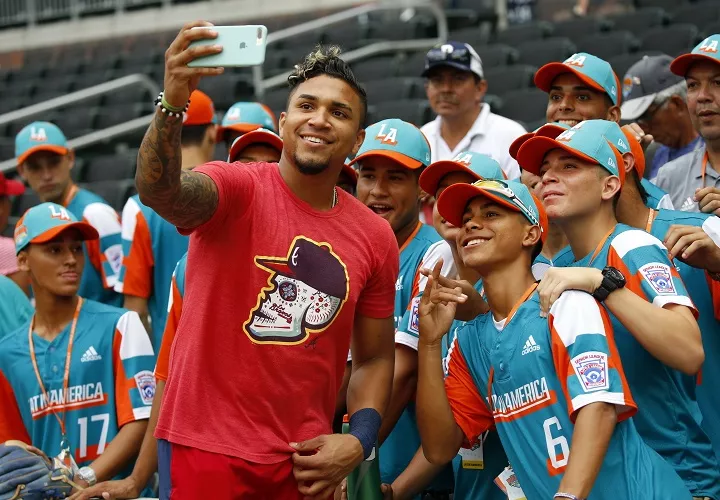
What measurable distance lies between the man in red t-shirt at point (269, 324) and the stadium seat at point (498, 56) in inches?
246

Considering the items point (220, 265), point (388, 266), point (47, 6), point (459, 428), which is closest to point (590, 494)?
point (459, 428)

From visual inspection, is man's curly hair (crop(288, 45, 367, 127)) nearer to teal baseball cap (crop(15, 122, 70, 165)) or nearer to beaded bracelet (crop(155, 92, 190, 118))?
beaded bracelet (crop(155, 92, 190, 118))

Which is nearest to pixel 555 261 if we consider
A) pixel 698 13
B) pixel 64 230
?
pixel 64 230

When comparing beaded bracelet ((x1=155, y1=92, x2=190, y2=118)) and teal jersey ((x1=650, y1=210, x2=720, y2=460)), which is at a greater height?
beaded bracelet ((x1=155, y1=92, x2=190, y2=118))

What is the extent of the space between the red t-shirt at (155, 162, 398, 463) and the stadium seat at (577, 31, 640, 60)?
19.5 feet

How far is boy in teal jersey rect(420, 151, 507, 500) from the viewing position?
385 centimetres

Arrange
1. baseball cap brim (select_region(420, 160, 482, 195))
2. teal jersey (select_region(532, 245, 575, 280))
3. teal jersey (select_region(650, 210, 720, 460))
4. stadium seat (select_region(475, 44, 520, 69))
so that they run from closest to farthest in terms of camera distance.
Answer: teal jersey (select_region(650, 210, 720, 460)) < teal jersey (select_region(532, 245, 575, 280)) < baseball cap brim (select_region(420, 160, 482, 195)) < stadium seat (select_region(475, 44, 520, 69))

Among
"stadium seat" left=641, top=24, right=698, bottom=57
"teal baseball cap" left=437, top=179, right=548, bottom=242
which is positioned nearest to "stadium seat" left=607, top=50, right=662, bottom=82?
"stadium seat" left=641, top=24, right=698, bottom=57

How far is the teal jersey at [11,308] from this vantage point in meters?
5.39

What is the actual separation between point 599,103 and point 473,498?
1.85m

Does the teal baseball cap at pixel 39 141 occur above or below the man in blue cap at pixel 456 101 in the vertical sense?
below

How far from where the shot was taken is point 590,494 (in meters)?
3.07

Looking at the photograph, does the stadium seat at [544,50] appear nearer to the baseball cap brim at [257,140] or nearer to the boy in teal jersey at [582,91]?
the boy in teal jersey at [582,91]

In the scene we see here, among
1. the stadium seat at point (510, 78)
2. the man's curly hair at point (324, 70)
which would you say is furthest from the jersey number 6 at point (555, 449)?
the stadium seat at point (510, 78)
